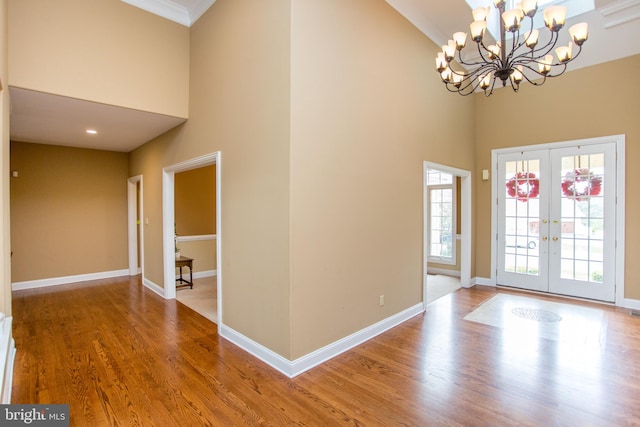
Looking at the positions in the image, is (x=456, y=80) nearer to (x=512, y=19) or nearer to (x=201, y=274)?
(x=512, y=19)

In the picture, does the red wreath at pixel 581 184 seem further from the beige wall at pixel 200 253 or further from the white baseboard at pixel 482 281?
the beige wall at pixel 200 253

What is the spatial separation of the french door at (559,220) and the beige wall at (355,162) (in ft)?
6.45

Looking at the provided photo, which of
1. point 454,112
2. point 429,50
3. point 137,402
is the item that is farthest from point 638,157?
point 137,402

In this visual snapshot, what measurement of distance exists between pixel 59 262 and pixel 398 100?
6435 mm

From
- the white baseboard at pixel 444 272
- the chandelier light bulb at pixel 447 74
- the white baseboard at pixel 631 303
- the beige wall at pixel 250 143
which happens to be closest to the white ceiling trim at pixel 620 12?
the chandelier light bulb at pixel 447 74

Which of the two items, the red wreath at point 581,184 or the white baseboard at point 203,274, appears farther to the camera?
the white baseboard at point 203,274

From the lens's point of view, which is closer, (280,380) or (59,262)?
(280,380)

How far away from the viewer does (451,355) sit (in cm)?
304

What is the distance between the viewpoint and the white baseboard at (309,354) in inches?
107

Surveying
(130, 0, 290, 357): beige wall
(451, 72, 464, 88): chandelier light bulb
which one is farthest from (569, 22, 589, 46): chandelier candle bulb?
(130, 0, 290, 357): beige wall

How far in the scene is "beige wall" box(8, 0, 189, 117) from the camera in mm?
3123

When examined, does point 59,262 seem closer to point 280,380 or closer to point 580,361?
point 280,380

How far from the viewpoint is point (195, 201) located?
6.53 meters

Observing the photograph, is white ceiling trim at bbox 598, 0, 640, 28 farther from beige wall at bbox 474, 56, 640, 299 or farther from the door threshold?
the door threshold
